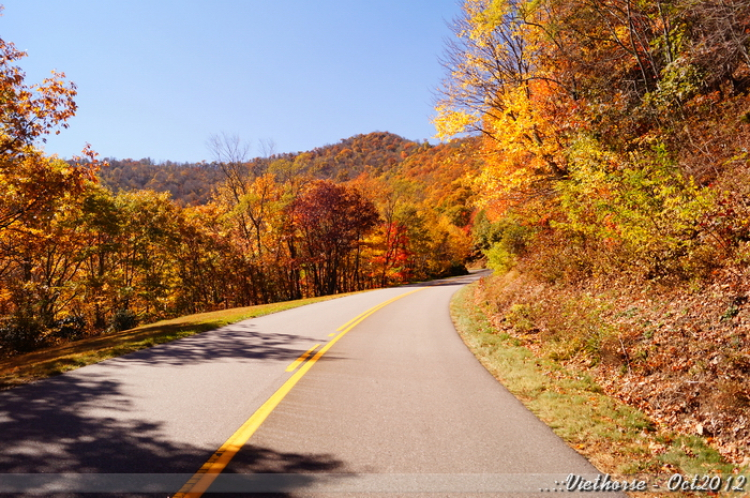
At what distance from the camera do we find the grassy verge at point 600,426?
3.78 metres

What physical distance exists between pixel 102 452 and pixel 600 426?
4.89m

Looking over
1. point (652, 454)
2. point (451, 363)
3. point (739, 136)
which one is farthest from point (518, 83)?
point (652, 454)

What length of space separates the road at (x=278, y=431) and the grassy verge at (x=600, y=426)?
0.98 feet

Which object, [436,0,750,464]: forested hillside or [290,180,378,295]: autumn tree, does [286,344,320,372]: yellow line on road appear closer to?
[436,0,750,464]: forested hillside

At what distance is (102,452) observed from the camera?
12.1ft

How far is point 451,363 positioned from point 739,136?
8065 mm

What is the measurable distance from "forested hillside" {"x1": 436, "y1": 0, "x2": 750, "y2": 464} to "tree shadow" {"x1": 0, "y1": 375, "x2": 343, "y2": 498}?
13.6 feet

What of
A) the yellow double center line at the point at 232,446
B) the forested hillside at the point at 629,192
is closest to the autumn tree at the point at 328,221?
the forested hillside at the point at 629,192

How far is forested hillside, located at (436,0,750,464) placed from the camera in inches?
231

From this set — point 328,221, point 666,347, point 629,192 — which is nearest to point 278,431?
point 666,347

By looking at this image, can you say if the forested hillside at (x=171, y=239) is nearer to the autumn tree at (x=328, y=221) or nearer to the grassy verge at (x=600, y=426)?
the autumn tree at (x=328, y=221)

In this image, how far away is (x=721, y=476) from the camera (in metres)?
3.58

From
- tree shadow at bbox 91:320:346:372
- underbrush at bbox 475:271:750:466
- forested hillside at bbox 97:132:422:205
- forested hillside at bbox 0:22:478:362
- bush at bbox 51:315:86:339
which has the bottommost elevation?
underbrush at bbox 475:271:750:466

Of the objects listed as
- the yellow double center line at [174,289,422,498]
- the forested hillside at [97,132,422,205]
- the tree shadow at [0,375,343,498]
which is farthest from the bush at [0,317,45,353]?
the forested hillside at [97,132,422,205]
